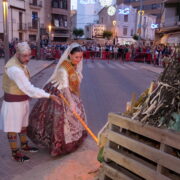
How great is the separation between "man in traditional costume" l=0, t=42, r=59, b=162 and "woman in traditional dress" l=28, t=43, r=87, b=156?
0.23 metres

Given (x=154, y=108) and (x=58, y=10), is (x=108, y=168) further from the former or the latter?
(x=58, y=10)

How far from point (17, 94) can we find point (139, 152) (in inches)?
77.9

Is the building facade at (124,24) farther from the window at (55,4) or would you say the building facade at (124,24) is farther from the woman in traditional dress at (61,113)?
the woman in traditional dress at (61,113)

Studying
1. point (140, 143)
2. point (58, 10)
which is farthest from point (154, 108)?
point (58, 10)

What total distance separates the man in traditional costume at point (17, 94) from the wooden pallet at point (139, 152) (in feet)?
4.13

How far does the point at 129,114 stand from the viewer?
8.63 feet

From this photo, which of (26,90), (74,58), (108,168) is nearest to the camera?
(108,168)

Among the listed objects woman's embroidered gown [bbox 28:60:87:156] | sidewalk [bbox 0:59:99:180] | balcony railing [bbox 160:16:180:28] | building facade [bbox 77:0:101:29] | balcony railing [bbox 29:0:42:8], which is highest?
building facade [bbox 77:0:101:29]

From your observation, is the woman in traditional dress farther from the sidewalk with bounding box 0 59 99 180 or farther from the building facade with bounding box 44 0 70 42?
the building facade with bounding box 44 0 70 42

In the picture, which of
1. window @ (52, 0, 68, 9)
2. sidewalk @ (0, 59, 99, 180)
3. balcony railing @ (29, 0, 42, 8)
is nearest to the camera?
sidewalk @ (0, 59, 99, 180)

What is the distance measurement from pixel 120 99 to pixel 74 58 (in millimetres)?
4636

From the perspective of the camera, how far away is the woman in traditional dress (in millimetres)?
3795

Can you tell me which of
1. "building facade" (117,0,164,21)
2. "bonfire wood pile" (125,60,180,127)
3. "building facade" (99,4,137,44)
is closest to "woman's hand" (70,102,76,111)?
"bonfire wood pile" (125,60,180,127)

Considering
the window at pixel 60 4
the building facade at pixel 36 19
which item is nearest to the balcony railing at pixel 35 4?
the building facade at pixel 36 19
